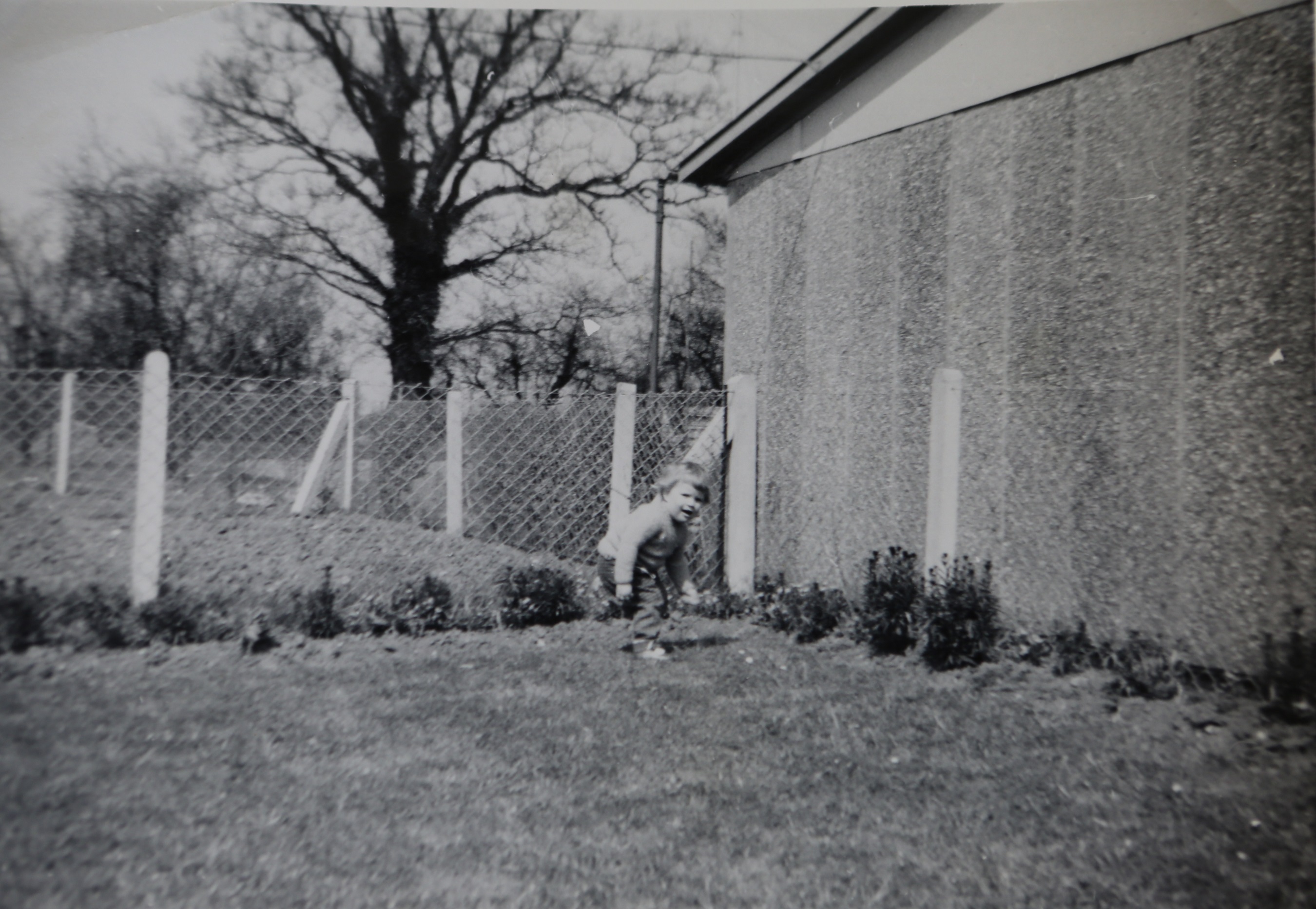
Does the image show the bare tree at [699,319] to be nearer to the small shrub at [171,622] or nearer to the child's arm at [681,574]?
the child's arm at [681,574]

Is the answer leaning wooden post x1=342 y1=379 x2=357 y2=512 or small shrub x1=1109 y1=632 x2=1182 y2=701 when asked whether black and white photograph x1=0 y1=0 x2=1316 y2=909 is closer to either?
small shrub x1=1109 y1=632 x2=1182 y2=701

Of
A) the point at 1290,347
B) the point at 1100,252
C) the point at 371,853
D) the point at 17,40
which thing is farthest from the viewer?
the point at 1100,252

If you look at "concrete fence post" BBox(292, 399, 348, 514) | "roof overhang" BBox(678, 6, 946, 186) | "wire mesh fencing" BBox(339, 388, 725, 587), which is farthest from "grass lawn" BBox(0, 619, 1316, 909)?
"concrete fence post" BBox(292, 399, 348, 514)

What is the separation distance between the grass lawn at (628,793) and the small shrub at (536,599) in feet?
2.91

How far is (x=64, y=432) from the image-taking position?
3.04 metres

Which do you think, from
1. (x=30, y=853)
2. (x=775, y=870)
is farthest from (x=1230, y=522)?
(x=30, y=853)

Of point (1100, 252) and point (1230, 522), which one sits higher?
point (1100, 252)

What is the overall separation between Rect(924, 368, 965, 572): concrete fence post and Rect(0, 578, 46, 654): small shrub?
318cm

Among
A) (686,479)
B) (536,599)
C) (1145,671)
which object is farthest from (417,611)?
(1145,671)

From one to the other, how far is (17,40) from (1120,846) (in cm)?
320

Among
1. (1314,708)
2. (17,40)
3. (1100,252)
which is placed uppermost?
(17,40)

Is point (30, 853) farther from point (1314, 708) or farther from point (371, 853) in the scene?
point (1314, 708)

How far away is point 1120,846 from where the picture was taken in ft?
5.36

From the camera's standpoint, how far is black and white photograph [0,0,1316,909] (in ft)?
5.41
